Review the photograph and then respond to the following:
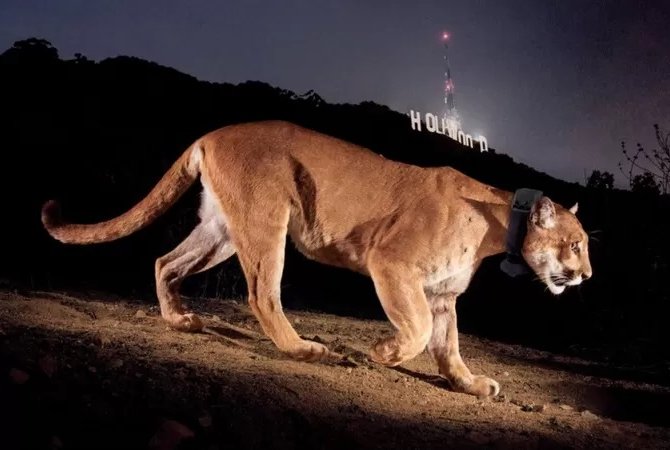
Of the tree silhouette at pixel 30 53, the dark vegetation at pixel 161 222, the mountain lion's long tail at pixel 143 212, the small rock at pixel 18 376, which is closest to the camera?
the small rock at pixel 18 376

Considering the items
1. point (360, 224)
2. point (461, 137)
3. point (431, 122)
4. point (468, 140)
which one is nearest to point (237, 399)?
point (360, 224)

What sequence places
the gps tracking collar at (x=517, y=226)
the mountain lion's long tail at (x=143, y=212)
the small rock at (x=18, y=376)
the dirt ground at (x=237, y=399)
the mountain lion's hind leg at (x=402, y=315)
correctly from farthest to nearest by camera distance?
the mountain lion's long tail at (x=143, y=212) → the gps tracking collar at (x=517, y=226) → the mountain lion's hind leg at (x=402, y=315) → the small rock at (x=18, y=376) → the dirt ground at (x=237, y=399)

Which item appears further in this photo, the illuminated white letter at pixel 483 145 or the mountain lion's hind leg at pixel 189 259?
the illuminated white letter at pixel 483 145

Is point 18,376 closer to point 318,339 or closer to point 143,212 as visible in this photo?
point 143,212

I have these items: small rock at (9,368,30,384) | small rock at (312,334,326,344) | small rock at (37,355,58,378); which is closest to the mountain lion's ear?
small rock at (312,334,326,344)

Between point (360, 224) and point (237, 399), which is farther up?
point (360, 224)

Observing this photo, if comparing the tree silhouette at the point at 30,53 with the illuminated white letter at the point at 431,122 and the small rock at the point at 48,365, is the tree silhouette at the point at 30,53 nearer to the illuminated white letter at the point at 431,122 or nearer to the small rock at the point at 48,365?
the illuminated white letter at the point at 431,122

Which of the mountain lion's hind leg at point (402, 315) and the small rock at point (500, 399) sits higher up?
the mountain lion's hind leg at point (402, 315)

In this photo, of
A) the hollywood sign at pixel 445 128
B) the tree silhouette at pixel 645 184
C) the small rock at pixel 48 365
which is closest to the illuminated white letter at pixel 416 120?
the hollywood sign at pixel 445 128

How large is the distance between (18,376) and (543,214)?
3.48 m

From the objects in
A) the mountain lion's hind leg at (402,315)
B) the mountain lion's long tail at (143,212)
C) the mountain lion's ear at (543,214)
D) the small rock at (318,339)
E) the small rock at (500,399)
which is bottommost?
the small rock at (500,399)

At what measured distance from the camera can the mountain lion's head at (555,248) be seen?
4.49 m

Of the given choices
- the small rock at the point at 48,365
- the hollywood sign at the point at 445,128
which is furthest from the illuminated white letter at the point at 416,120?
the small rock at the point at 48,365

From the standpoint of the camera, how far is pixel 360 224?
15.5 feet
